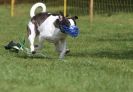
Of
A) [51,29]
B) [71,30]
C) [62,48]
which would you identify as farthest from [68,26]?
[62,48]

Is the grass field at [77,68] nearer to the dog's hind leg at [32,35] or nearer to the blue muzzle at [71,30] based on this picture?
the dog's hind leg at [32,35]

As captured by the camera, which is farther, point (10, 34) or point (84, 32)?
point (84, 32)

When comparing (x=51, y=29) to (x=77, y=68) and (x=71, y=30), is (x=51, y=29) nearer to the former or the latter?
(x=71, y=30)

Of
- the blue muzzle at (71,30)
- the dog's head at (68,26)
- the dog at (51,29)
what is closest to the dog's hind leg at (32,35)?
the dog at (51,29)

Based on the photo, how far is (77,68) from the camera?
11.4 meters

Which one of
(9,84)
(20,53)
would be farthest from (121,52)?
(9,84)

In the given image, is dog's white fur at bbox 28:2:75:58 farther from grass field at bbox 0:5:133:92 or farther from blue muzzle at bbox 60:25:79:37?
blue muzzle at bbox 60:25:79:37

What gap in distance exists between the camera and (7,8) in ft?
115

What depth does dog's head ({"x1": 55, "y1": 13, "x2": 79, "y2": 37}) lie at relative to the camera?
41.8 ft

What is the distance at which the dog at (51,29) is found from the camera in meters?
13.2

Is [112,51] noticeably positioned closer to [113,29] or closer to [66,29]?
[66,29]

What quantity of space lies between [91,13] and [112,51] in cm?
1094

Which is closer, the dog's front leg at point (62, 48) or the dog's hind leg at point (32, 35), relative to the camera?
the dog's front leg at point (62, 48)

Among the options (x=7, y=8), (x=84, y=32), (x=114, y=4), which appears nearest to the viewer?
(x=84, y=32)
